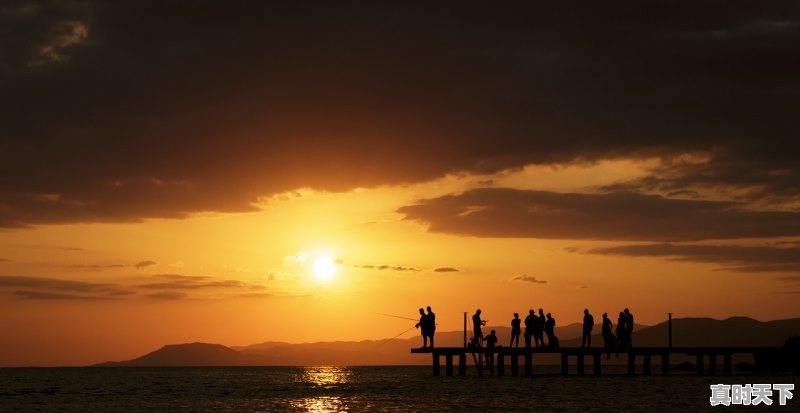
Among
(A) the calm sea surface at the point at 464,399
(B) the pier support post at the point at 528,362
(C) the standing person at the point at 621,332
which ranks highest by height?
(C) the standing person at the point at 621,332

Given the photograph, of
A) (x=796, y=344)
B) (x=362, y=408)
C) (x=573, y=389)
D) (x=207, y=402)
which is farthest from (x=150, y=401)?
(x=796, y=344)

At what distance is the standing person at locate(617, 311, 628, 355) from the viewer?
5677 cm

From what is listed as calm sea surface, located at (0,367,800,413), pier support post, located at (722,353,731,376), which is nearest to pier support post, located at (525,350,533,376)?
calm sea surface, located at (0,367,800,413)

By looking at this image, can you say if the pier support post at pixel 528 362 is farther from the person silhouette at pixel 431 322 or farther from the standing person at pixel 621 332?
the person silhouette at pixel 431 322

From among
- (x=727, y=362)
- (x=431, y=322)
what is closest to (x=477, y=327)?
(x=431, y=322)

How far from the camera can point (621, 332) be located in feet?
189

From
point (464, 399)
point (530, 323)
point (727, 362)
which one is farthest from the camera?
point (727, 362)

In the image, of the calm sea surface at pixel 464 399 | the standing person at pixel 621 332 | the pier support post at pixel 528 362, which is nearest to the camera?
the calm sea surface at pixel 464 399

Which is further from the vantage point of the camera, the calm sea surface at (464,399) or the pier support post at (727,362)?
the pier support post at (727,362)

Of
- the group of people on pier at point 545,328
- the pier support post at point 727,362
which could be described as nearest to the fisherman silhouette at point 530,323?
the group of people on pier at point 545,328

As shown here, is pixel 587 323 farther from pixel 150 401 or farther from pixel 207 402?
pixel 150 401

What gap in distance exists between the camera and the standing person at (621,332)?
56769 mm

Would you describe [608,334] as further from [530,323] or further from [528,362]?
[528,362]

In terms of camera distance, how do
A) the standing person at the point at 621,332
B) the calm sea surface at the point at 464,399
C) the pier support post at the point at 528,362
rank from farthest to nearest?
the pier support post at the point at 528,362
the standing person at the point at 621,332
the calm sea surface at the point at 464,399
